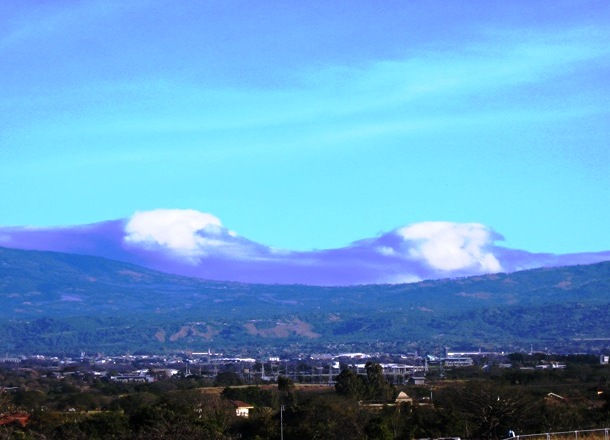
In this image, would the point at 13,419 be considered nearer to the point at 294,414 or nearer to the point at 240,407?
the point at 294,414

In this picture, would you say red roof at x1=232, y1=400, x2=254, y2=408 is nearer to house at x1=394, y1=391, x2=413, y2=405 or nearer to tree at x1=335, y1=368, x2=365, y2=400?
tree at x1=335, y1=368, x2=365, y2=400

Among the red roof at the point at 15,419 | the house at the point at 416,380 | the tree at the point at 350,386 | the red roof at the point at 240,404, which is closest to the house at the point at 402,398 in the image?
the tree at the point at 350,386

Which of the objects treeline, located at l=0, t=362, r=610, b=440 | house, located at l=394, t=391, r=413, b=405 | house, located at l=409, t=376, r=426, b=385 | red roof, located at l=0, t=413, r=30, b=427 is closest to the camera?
red roof, located at l=0, t=413, r=30, b=427

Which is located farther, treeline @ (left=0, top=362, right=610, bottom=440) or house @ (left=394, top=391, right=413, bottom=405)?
house @ (left=394, top=391, right=413, bottom=405)

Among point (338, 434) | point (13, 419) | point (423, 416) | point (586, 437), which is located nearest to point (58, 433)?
point (13, 419)

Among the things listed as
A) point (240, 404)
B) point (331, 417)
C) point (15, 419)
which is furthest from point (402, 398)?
point (15, 419)

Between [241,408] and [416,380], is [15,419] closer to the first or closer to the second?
[241,408]

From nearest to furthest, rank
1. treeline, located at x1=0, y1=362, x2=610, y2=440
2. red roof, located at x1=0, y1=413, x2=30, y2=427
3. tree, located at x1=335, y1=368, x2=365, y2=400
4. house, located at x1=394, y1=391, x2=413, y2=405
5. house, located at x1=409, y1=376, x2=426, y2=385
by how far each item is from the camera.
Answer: red roof, located at x1=0, y1=413, x2=30, y2=427, treeline, located at x1=0, y1=362, x2=610, y2=440, house, located at x1=394, y1=391, x2=413, y2=405, tree, located at x1=335, y1=368, x2=365, y2=400, house, located at x1=409, y1=376, x2=426, y2=385

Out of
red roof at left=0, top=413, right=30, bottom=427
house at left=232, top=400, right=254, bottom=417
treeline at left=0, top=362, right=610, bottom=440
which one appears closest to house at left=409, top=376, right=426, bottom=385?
treeline at left=0, top=362, right=610, bottom=440
